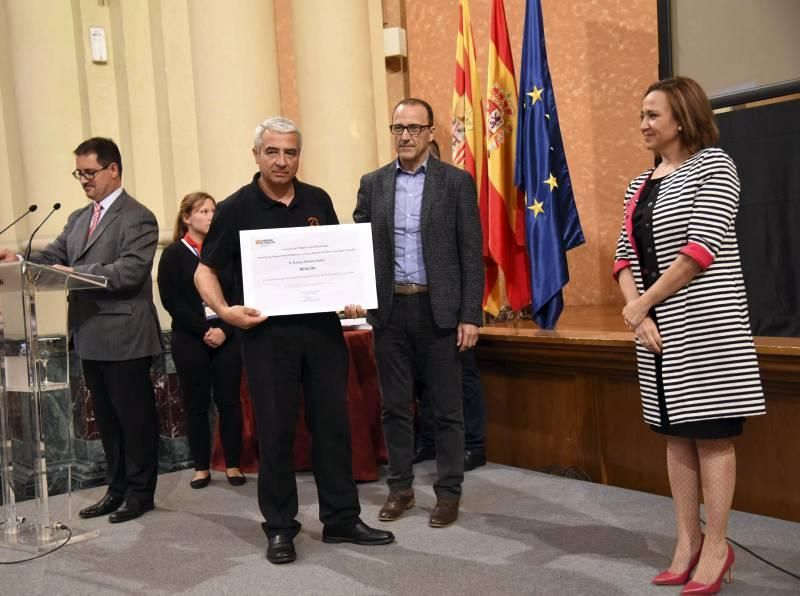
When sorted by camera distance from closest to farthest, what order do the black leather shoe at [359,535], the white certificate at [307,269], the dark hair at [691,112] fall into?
the dark hair at [691,112], the white certificate at [307,269], the black leather shoe at [359,535]

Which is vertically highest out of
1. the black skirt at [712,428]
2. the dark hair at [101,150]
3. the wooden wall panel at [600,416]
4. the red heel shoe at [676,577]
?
the dark hair at [101,150]

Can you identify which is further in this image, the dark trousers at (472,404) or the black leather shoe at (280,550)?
the dark trousers at (472,404)

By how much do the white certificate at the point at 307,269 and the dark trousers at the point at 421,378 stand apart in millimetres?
422

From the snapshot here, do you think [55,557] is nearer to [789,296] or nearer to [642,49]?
[789,296]

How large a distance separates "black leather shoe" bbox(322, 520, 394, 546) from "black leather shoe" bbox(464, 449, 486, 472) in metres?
1.14

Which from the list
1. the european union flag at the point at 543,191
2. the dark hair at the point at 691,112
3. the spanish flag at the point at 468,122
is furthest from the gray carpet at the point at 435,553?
the spanish flag at the point at 468,122

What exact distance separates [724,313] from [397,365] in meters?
1.38

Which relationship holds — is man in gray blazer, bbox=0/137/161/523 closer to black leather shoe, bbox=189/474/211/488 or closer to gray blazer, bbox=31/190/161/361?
gray blazer, bbox=31/190/161/361

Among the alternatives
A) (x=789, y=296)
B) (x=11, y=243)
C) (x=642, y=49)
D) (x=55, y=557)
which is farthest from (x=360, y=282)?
(x=642, y=49)

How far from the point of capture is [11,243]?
5.01m

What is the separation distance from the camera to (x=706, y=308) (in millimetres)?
2430

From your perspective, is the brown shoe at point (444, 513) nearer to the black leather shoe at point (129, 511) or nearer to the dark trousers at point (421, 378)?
the dark trousers at point (421, 378)

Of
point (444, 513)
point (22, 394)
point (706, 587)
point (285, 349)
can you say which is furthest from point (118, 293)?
point (706, 587)

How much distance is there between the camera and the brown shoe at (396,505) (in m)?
3.44
